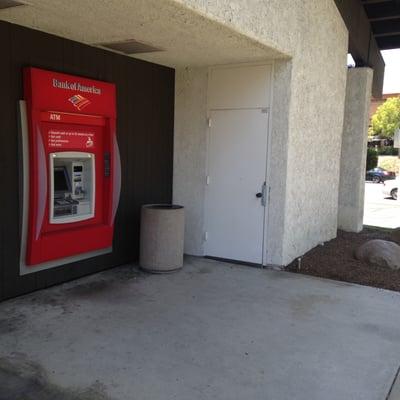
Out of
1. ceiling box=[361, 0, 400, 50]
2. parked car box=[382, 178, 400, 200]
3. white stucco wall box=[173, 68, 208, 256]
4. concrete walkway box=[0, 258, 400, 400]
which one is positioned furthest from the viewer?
parked car box=[382, 178, 400, 200]

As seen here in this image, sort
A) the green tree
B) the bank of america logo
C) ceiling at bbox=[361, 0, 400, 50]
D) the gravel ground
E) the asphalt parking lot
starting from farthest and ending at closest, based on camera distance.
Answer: the green tree, the asphalt parking lot, ceiling at bbox=[361, 0, 400, 50], the gravel ground, the bank of america logo

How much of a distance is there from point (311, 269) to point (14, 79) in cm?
439

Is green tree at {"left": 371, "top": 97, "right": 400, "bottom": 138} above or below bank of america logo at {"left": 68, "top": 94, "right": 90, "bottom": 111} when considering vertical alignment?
above

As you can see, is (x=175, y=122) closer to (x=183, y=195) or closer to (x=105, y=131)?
(x=183, y=195)

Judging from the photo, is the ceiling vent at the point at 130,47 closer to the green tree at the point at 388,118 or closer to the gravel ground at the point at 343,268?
the gravel ground at the point at 343,268

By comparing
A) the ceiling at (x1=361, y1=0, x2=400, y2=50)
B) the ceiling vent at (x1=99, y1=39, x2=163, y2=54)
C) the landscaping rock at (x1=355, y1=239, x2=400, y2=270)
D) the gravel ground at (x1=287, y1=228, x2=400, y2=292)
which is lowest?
the gravel ground at (x1=287, y1=228, x2=400, y2=292)

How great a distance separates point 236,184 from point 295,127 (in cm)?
111

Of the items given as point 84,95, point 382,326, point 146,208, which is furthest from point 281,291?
point 84,95

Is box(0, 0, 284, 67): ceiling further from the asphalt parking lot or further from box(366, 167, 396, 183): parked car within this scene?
box(366, 167, 396, 183): parked car

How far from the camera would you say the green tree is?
4034 centimetres

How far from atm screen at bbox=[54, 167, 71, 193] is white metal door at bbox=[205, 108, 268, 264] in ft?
7.26

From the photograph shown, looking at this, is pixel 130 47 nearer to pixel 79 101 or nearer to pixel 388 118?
pixel 79 101

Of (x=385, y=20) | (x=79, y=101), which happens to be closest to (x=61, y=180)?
(x=79, y=101)

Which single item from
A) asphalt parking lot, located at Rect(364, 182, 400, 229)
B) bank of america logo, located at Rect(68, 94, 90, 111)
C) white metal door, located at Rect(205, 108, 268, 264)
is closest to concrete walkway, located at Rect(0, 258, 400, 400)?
white metal door, located at Rect(205, 108, 268, 264)
